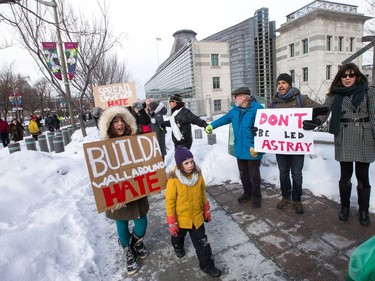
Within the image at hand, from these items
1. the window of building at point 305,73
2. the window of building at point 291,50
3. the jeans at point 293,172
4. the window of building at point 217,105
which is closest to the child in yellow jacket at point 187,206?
the jeans at point 293,172

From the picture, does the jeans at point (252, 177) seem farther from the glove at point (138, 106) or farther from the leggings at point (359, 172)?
the glove at point (138, 106)

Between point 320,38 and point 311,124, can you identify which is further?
point 320,38

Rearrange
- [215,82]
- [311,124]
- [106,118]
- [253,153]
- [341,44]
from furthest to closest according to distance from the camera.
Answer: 1. [341,44]
2. [215,82]
3. [253,153]
4. [311,124]
5. [106,118]

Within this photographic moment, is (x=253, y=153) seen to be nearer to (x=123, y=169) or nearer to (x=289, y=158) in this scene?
(x=289, y=158)

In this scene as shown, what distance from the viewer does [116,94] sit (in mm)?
7148

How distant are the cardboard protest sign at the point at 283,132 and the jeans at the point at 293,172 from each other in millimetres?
175

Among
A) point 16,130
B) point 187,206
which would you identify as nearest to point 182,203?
point 187,206

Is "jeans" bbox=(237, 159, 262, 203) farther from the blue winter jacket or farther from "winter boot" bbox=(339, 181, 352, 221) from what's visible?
"winter boot" bbox=(339, 181, 352, 221)

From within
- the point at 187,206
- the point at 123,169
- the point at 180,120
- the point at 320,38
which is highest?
the point at 320,38

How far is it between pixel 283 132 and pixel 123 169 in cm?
230

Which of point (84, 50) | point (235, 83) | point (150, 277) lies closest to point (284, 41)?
point (235, 83)

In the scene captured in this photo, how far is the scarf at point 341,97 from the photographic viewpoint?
9.37 ft

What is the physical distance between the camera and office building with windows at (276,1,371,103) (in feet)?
89.1

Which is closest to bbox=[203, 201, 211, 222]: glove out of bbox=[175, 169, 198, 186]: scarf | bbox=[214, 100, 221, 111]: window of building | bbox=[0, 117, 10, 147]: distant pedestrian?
bbox=[175, 169, 198, 186]: scarf
